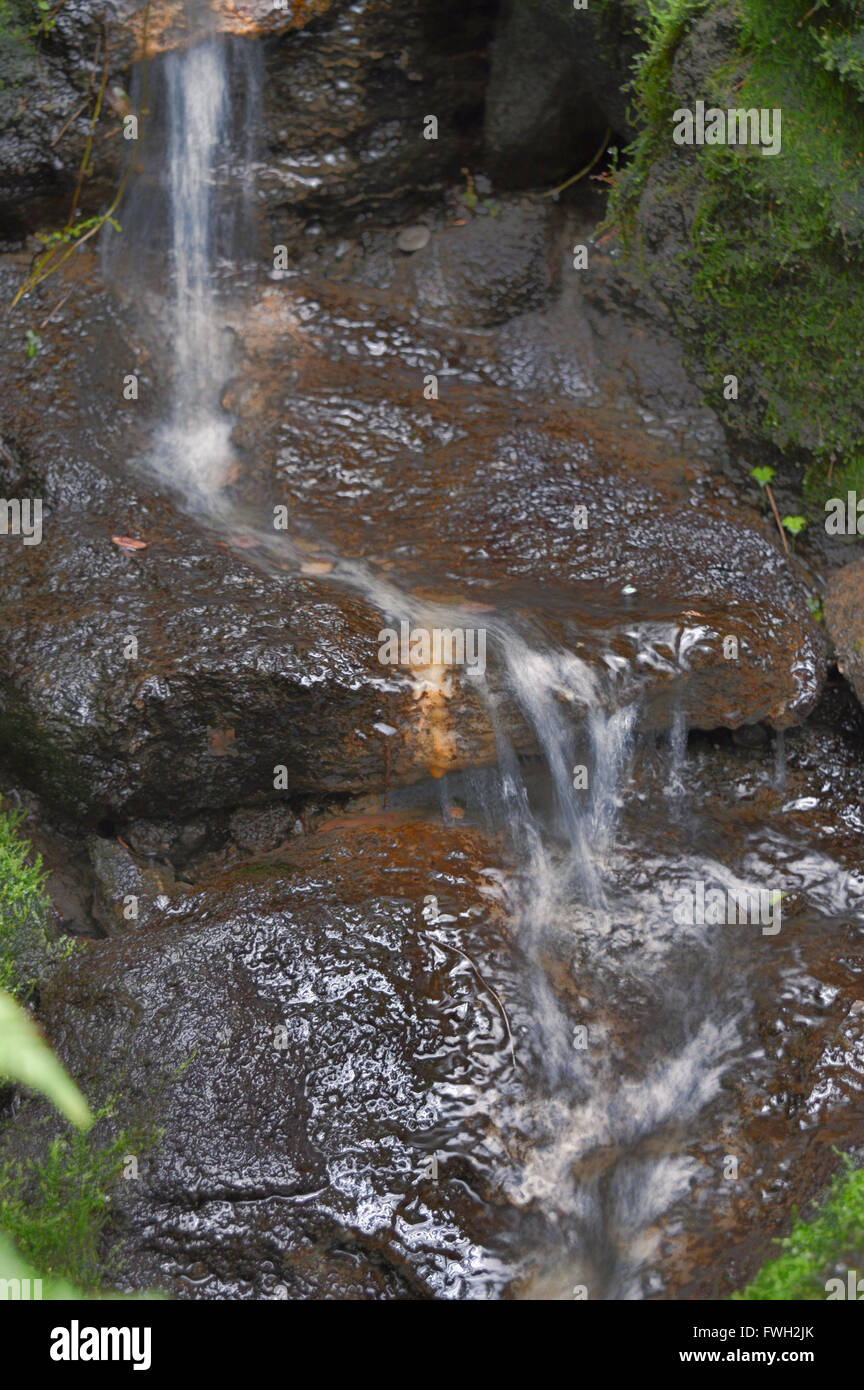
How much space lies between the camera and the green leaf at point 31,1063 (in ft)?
3.54

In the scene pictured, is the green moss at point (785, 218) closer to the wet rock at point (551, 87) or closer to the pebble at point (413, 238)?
the wet rock at point (551, 87)

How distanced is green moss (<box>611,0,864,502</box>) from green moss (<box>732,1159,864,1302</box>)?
10.7ft

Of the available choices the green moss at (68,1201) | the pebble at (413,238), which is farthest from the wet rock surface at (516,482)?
the green moss at (68,1201)

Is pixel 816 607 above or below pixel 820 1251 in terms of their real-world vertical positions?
above

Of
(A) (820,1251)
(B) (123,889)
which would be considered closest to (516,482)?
(B) (123,889)

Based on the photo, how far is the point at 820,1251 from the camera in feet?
9.96

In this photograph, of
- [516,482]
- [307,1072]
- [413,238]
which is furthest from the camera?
[413,238]

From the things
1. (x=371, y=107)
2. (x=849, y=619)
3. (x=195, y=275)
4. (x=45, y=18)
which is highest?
(x=45, y=18)

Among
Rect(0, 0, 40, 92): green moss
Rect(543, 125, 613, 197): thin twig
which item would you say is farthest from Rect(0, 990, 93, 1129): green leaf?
Rect(543, 125, 613, 197): thin twig

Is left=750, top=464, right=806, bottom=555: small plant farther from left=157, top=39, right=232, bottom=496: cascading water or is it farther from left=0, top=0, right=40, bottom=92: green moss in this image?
left=0, top=0, right=40, bottom=92: green moss

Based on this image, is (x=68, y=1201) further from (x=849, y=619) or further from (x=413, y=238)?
(x=413, y=238)

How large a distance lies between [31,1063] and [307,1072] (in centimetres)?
285

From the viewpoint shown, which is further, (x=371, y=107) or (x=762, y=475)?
(x=371, y=107)

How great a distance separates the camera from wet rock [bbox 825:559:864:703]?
16.7 feet
